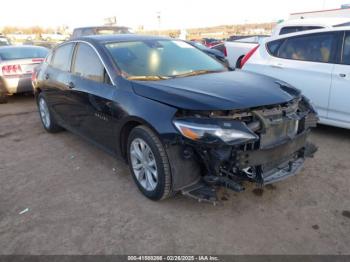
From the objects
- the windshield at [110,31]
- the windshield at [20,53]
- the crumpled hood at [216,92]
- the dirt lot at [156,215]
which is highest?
the windshield at [110,31]

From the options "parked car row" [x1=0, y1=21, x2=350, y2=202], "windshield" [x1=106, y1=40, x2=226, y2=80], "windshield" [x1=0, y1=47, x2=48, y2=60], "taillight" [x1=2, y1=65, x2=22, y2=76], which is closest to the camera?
"parked car row" [x1=0, y1=21, x2=350, y2=202]

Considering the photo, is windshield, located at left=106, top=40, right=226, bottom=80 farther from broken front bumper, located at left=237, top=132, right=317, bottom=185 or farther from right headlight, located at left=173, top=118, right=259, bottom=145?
broken front bumper, located at left=237, top=132, right=317, bottom=185

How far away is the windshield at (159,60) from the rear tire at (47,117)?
2151 millimetres

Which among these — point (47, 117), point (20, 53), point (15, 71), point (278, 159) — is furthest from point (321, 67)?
point (20, 53)

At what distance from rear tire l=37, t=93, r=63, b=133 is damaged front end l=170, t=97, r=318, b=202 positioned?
3362mm

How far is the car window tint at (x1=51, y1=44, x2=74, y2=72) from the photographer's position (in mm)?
4742

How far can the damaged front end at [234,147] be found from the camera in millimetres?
2781

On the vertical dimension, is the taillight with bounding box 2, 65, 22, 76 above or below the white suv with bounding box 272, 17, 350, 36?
below

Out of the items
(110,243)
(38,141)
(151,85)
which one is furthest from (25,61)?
(110,243)

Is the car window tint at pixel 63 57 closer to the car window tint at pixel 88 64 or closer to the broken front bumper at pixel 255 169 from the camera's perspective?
the car window tint at pixel 88 64

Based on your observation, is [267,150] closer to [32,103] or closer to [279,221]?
[279,221]

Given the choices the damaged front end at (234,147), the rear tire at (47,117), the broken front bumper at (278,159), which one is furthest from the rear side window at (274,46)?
the rear tire at (47,117)

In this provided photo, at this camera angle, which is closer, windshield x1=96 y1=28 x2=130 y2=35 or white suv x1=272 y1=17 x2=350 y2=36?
white suv x1=272 y1=17 x2=350 y2=36

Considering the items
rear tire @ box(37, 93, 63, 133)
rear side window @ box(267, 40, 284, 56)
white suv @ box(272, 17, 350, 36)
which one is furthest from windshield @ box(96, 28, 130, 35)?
rear side window @ box(267, 40, 284, 56)
